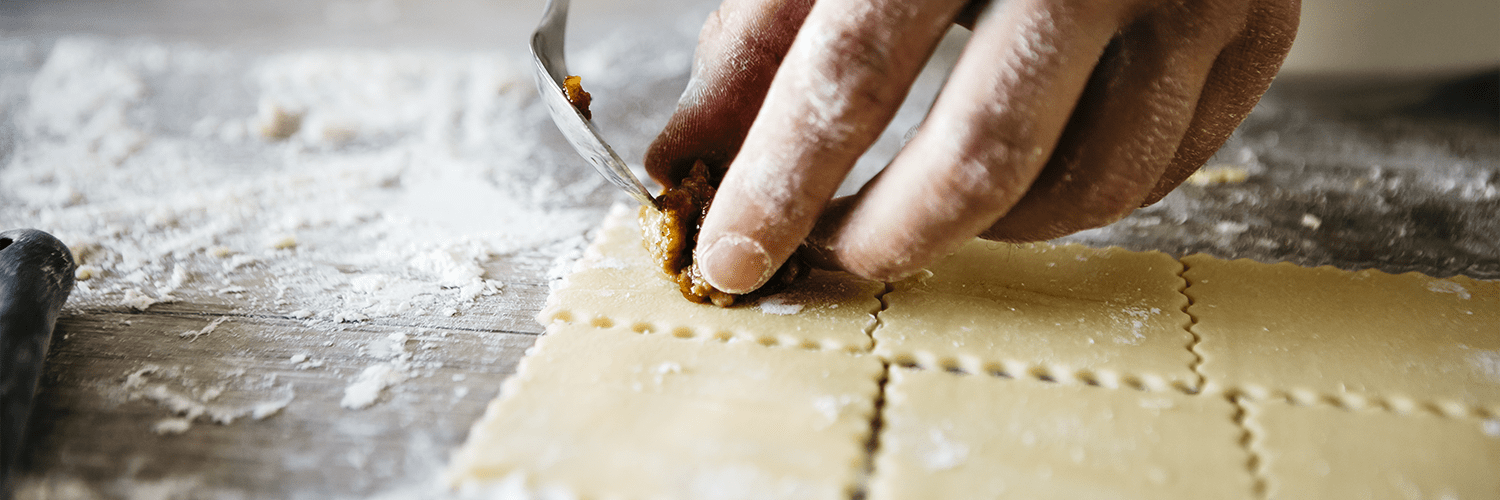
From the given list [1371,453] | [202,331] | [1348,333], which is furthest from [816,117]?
[202,331]

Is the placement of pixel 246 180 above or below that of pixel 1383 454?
below

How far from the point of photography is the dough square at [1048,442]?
0.89 meters

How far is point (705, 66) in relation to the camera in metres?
1.35

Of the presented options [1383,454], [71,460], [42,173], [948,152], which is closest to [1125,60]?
[948,152]

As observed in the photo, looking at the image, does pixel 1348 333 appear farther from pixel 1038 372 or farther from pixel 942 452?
pixel 942 452

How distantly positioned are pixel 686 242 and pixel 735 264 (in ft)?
0.55

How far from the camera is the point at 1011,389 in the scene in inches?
40.9

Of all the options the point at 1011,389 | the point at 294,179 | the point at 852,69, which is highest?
the point at 852,69

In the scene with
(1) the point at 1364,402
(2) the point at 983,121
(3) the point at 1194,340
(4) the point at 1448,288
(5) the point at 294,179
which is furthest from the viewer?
(5) the point at 294,179

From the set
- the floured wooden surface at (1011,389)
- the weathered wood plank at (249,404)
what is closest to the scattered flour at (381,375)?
the weathered wood plank at (249,404)

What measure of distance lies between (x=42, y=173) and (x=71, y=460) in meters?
1.31

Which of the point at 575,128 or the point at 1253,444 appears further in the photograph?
the point at 575,128

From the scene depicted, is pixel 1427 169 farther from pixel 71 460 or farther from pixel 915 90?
pixel 71 460

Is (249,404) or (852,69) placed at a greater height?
(852,69)
